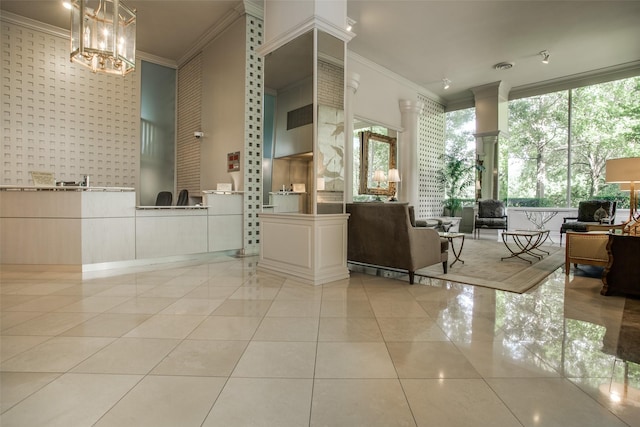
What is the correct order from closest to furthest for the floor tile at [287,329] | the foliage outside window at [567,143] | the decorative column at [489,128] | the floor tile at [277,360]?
1. the floor tile at [277,360]
2. the floor tile at [287,329]
3. the foliage outside window at [567,143]
4. the decorative column at [489,128]

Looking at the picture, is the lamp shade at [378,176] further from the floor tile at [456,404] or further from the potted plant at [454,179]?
the floor tile at [456,404]

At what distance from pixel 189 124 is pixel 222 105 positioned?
1591 millimetres

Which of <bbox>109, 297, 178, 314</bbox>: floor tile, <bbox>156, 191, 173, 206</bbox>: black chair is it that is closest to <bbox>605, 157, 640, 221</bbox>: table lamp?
<bbox>109, 297, 178, 314</bbox>: floor tile

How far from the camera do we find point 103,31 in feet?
12.4

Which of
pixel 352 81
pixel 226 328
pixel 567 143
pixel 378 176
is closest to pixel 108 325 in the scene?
pixel 226 328

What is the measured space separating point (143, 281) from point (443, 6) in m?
6.36

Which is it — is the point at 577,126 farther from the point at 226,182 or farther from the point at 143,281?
the point at 143,281

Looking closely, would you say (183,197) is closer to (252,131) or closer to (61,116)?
(252,131)

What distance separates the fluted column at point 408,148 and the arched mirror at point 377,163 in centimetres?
23

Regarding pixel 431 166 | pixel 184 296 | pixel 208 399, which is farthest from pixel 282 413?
pixel 431 166

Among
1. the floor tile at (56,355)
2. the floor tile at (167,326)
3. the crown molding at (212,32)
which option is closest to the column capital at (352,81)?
the crown molding at (212,32)

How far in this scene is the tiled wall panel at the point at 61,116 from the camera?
5.71 metres

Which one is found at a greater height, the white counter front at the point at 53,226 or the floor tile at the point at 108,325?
the white counter front at the point at 53,226

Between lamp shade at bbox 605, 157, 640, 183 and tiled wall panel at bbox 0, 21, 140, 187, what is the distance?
8824mm
